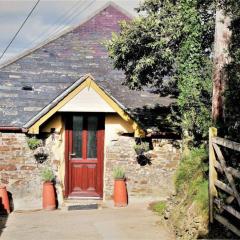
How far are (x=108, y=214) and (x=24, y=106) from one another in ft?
14.9

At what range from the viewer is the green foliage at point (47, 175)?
14805 mm

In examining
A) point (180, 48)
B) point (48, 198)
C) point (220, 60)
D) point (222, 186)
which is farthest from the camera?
point (48, 198)

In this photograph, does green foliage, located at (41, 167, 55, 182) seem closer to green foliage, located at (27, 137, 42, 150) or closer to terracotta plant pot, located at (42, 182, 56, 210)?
terracotta plant pot, located at (42, 182, 56, 210)

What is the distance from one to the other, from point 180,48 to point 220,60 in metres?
2.24

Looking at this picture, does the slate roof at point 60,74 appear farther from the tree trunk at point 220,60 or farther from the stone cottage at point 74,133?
the tree trunk at point 220,60

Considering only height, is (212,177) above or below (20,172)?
above

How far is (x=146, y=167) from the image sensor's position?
1547 centimetres

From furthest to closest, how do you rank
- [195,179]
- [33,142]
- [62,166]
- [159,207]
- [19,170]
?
[62,166] < [19,170] < [33,142] < [159,207] < [195,179]

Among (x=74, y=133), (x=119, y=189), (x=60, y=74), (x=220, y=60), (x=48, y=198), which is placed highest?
(x=60, y=74)

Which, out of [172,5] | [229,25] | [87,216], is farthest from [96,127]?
[229,25]

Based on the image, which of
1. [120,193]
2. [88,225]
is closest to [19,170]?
[120,193]

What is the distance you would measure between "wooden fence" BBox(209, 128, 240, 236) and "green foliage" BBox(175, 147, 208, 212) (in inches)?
17.7

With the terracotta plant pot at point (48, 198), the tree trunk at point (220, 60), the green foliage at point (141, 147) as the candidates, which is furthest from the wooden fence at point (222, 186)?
the terracotta plant pot at point (48, 198)

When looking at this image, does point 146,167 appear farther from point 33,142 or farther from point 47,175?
point 33,142
